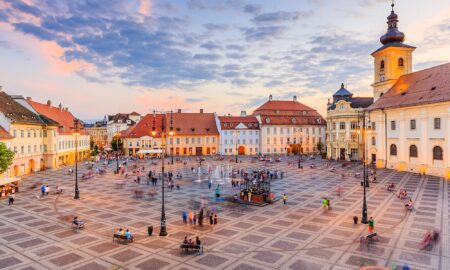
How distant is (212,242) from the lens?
18234mm

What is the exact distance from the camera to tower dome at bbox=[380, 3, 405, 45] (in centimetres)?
5948

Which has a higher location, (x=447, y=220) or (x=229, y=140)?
(x=229, y=140)

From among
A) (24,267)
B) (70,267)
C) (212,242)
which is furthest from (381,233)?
(24,267)

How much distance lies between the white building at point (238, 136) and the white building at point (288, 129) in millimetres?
1980

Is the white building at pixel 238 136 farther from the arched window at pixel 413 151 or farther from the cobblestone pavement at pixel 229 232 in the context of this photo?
the cobblestone pavement at pixel 229 232

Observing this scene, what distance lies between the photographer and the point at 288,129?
A: 86125 mm

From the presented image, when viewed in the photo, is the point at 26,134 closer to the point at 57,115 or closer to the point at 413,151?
the point at 57,115

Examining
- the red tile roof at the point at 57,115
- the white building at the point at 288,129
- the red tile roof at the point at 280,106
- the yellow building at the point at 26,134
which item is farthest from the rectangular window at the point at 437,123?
the red tile roof at the point at 57,115

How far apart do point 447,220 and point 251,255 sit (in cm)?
1561

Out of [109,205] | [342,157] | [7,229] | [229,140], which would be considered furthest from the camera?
[229,140]

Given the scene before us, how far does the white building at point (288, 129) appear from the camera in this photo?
85.1 m

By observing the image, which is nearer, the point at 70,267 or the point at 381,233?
the point at 70,267

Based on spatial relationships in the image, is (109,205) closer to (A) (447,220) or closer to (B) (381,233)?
(B) (381,233)

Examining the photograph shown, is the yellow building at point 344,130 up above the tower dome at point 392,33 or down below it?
below
